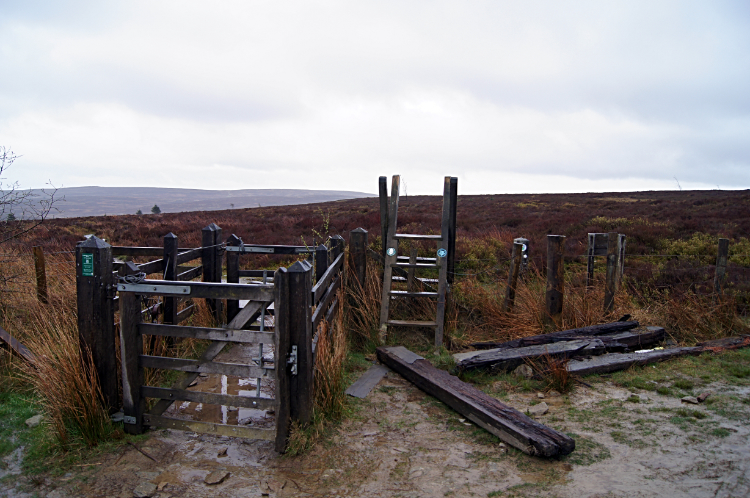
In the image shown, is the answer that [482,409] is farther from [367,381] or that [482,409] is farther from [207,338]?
[207,338]

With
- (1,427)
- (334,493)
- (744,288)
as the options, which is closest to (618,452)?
(334,493)

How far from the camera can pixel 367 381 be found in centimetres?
509

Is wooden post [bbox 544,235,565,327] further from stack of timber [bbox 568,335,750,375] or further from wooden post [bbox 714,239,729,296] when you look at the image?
wooden post [bbox 714,239,729,296]

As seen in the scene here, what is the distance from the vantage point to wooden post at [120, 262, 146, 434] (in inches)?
145

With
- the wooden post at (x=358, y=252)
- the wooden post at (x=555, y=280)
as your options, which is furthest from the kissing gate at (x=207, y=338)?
the wooden post at (x=555, y=280)

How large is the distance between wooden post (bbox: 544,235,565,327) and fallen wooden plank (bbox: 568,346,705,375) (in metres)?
0.93

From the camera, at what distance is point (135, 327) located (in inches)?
147

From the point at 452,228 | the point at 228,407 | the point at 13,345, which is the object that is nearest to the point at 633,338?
the point at 452,228

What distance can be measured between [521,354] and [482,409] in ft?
5.04

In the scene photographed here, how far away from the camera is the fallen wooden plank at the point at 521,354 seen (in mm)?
5262

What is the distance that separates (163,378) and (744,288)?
924 cm

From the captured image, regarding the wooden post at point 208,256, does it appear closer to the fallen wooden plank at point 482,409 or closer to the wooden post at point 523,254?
the fallen wooden plank at point 482,409

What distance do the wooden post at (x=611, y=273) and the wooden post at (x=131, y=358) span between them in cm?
578

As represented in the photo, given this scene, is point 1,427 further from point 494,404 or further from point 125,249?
point 494,404
